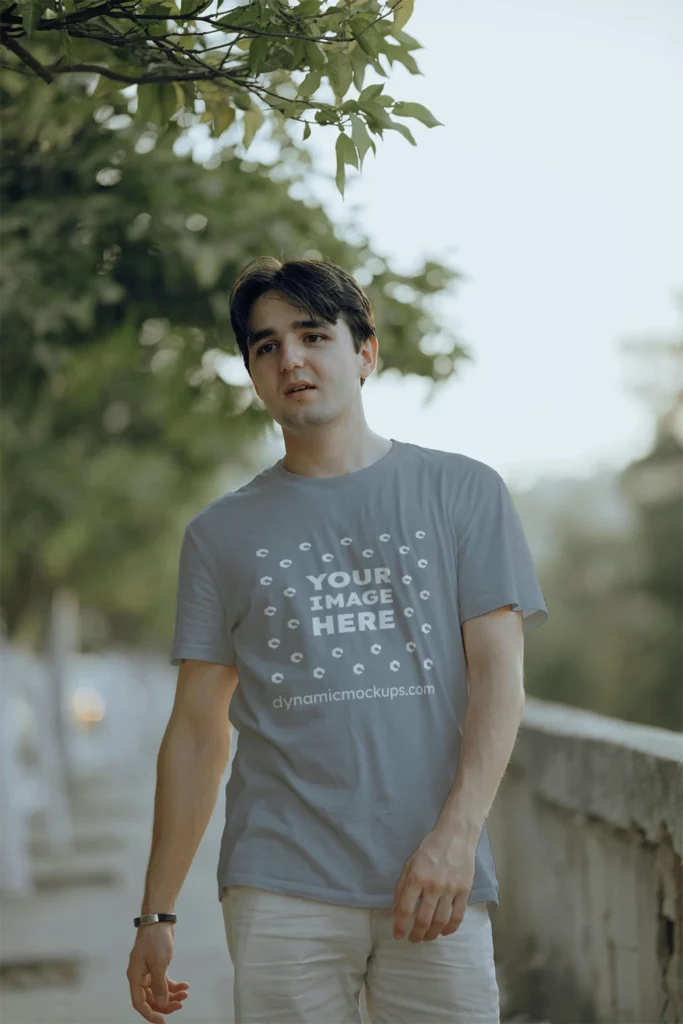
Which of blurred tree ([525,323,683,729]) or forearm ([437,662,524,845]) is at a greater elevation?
blurred tree ([525,323,683,729])

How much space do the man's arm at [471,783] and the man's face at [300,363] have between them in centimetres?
54

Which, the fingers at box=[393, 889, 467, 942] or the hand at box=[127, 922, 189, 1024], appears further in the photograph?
the hand at box=[127, 922, 189, 1024]

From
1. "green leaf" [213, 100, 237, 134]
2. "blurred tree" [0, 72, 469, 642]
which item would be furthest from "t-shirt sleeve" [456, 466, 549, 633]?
"blurred tree" [0, 72, 469, 642]

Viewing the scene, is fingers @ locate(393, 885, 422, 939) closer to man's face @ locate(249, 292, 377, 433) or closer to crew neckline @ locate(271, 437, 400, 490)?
crew neckline @ locate(271, 437, 400, 490)

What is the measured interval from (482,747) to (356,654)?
29 centimetres

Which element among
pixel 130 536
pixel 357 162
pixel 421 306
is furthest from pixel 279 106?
pixel 130 536

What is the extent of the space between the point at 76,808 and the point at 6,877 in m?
8.13

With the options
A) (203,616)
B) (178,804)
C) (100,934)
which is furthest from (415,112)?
(100,934)

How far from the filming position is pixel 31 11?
9.18 ft

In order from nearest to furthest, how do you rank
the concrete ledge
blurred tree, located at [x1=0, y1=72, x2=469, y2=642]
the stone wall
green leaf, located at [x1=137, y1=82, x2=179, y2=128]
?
1. green leaf, located at [x1=137, y1=82, x2=179, y2=128]
2. the concrete ledge
3. the stone wall
4. blurred tree, located at [x1=0, y1=72, x2=469, y2=642]

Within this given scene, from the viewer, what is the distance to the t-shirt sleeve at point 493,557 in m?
2.81

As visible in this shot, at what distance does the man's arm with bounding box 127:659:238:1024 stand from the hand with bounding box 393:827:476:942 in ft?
1.79

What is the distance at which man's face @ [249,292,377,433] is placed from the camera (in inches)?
117

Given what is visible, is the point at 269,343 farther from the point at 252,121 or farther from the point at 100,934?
the point at 100,934
